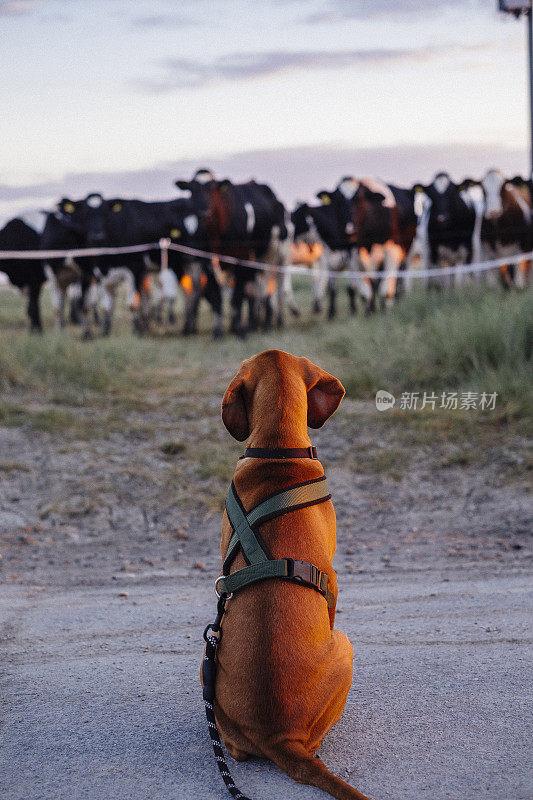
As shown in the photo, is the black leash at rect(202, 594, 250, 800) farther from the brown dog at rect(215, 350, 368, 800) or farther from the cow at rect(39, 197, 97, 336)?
the cow at rect(39, 197, 97, 336)

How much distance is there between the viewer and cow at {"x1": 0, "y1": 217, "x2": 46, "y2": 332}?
15.8 metres

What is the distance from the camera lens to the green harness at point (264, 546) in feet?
9.05

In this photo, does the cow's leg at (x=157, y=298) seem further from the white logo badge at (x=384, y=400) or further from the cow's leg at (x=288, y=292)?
the white logo badge at (x=384, y=400)

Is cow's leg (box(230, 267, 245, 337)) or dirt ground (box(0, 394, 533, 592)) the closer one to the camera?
dirt ground (box(0, 394, 533, 592))

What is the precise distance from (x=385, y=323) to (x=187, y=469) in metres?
6.12

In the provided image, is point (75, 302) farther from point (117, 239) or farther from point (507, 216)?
point (507, 216)

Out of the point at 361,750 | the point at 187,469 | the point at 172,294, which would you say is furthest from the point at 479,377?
the point at 172,294

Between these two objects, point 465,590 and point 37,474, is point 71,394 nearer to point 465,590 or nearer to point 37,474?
point 37,474

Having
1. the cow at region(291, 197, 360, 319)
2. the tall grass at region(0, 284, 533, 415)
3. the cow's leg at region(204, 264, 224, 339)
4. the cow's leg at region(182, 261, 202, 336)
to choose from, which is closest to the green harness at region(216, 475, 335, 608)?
the tall grass at region(0, 284, 533, 415)

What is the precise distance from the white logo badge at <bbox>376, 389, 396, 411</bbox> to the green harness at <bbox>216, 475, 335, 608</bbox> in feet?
19.1

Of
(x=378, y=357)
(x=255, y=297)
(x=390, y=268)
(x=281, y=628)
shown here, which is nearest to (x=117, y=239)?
(x=255, y=297)

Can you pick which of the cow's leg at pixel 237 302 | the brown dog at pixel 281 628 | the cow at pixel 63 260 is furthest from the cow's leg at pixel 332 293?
the brown dog at pixel 281 628

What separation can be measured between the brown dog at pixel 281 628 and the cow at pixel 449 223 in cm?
1514

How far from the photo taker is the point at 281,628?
106 inches
